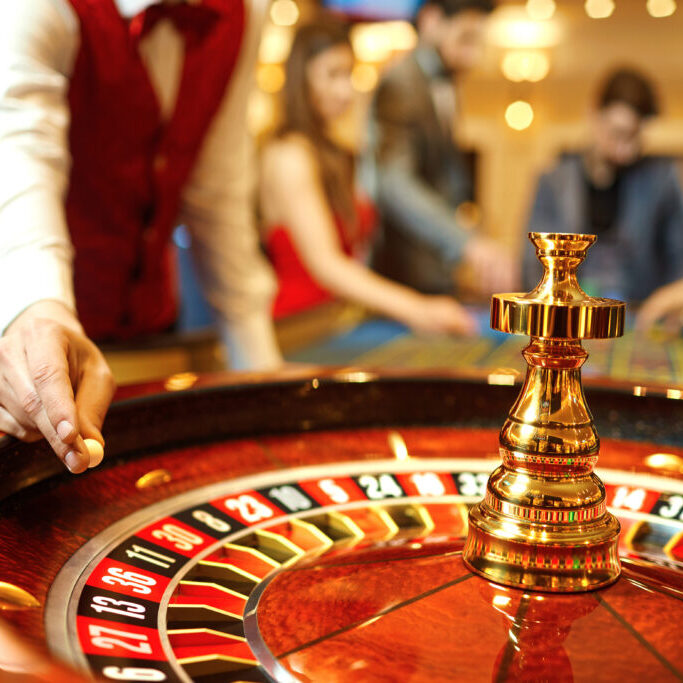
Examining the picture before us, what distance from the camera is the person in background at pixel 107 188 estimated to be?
71cm

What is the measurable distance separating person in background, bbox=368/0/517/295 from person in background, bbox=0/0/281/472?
4.67 feet

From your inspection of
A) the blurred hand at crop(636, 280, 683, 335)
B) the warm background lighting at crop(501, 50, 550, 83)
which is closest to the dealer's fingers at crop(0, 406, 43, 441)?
the blurred hand at crop(636, 280, 683, 335)

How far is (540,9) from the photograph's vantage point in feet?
30.8

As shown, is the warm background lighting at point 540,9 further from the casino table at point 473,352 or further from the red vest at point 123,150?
the red vest at point 123,150

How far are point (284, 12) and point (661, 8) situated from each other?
4356mm

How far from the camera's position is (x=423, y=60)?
3576 millimetres

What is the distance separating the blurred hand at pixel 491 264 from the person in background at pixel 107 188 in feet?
3.54

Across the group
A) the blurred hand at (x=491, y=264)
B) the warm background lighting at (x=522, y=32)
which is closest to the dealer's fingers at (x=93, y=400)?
the blurred hand at (x=491, y=264)

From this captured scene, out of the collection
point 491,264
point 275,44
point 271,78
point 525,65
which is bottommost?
point 491,264

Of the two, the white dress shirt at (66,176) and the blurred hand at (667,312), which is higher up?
the white dress shirt at (66,176)

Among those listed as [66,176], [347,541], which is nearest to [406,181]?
[66,176]

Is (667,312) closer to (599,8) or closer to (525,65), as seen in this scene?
(599,8)

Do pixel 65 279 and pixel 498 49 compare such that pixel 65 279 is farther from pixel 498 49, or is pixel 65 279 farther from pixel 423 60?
pixel 498 49

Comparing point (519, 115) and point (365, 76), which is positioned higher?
point (365, 76)
